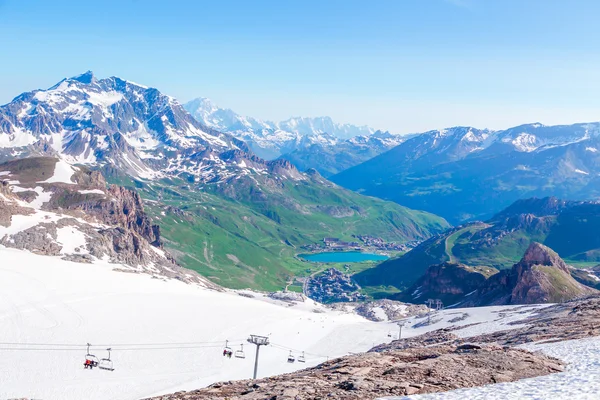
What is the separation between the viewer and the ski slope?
6688 centimetres

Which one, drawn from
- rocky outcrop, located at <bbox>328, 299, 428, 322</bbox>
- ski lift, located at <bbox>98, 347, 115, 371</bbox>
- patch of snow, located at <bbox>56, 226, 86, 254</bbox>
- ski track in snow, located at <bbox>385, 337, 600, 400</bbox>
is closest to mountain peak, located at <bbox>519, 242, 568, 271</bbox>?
rocky outcrop, located at <bbox>328, 299, 428, 322</bbox>

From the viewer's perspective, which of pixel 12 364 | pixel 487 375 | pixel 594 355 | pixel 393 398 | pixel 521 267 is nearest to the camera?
pixel 393 398

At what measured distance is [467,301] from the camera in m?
171

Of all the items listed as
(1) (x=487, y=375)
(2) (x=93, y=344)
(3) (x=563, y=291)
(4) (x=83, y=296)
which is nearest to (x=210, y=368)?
(2) (x=93, y=344)

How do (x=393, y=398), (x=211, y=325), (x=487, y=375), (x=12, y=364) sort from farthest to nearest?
(x=211, y=325) → (x=12, y=364) → (x=487, y=375) → (x=393, y=398)

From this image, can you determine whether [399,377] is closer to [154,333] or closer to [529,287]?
[154,333]

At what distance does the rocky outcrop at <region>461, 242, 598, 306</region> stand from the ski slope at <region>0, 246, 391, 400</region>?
145 ft

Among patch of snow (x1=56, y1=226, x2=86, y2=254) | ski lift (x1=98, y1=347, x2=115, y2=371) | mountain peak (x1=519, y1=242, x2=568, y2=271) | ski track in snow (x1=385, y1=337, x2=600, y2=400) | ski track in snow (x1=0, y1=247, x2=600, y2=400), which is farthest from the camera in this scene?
mountain peak (x1=519, y1=242, x2=568, y2=271)

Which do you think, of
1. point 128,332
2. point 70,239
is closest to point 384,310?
point 70,239

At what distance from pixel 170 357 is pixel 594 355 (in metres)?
63.1

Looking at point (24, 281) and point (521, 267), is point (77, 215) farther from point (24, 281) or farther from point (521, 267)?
point (521, 267)

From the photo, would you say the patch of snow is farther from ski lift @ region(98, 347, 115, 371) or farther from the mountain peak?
the mountain peak

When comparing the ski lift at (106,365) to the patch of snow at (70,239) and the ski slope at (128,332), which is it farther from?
the patch of snow at (70,239)

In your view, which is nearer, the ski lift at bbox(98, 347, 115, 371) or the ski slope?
the ski slope
